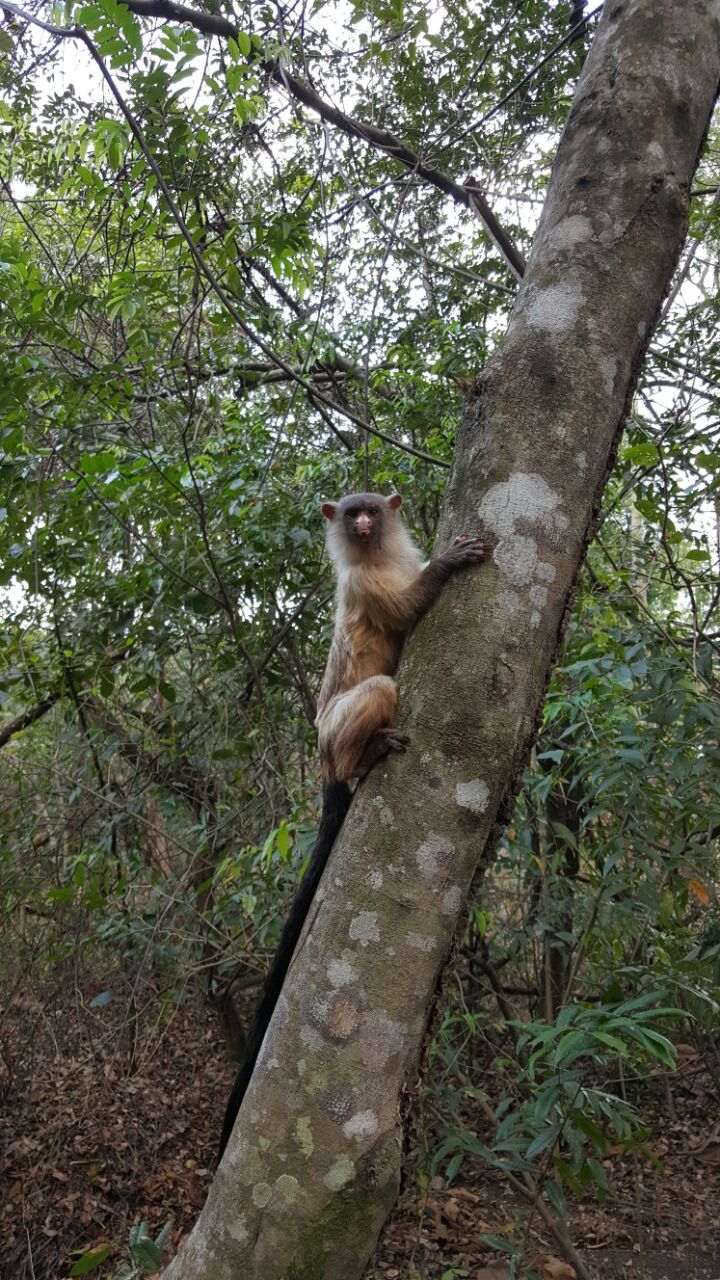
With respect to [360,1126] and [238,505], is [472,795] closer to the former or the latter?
[360,1126]

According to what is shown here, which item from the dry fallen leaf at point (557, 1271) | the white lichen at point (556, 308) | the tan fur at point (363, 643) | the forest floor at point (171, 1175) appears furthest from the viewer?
the forest floor at point (171, 1175)

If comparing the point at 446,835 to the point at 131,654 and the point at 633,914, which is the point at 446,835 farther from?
the point at 131,654

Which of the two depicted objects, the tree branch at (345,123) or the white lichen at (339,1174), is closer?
the white lichen at (339,1174)

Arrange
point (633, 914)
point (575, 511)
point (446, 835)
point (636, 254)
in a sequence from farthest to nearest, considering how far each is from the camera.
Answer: point (633, 914)
point (636, 254)
point (575, 511)
point (446, 835)

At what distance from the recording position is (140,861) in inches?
257

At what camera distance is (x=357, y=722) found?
3.06 m

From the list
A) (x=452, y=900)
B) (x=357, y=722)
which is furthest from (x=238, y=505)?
(x=452, y=900)

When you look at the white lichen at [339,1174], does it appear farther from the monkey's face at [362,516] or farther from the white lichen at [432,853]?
the monkey's face at [362,516]

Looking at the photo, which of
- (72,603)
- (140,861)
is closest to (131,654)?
(72,603)

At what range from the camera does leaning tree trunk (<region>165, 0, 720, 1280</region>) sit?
1803mm

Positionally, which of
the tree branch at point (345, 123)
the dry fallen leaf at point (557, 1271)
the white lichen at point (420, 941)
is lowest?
the dry fallen leaf at point (557, 1271)

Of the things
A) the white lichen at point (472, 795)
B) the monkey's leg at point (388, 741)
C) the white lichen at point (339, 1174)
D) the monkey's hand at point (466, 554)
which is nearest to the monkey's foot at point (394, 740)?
the monkey's leg at point (388, 741)

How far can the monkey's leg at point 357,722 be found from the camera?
2.95 meters

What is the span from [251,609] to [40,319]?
2.48m
